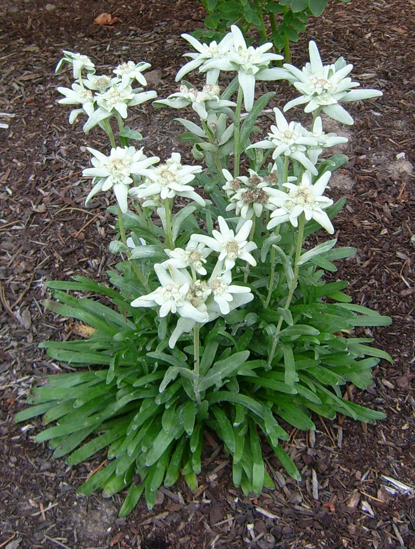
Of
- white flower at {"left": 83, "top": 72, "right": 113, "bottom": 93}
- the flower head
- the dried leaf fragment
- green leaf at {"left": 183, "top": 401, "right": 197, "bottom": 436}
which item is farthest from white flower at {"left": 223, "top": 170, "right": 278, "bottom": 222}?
the dried leaf fragment

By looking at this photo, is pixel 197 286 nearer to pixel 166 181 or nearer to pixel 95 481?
pixel 166 181

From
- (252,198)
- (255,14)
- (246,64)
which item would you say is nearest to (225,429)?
(252,198)

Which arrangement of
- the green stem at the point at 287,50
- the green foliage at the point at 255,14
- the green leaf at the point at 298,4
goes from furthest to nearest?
the green stem at the point at 287,50, the green foliage at the point at 255,14, the green leaf at the point at 298,4

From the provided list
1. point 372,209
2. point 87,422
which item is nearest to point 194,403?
point 87,422

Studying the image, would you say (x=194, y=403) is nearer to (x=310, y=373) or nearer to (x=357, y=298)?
(x=310, y=373)

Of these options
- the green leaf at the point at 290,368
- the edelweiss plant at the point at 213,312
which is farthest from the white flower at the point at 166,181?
the green leaf at the point at 290,368

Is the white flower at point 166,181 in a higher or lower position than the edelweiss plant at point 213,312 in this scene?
higher

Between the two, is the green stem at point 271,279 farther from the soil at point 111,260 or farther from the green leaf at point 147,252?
the soil at point 111,260
